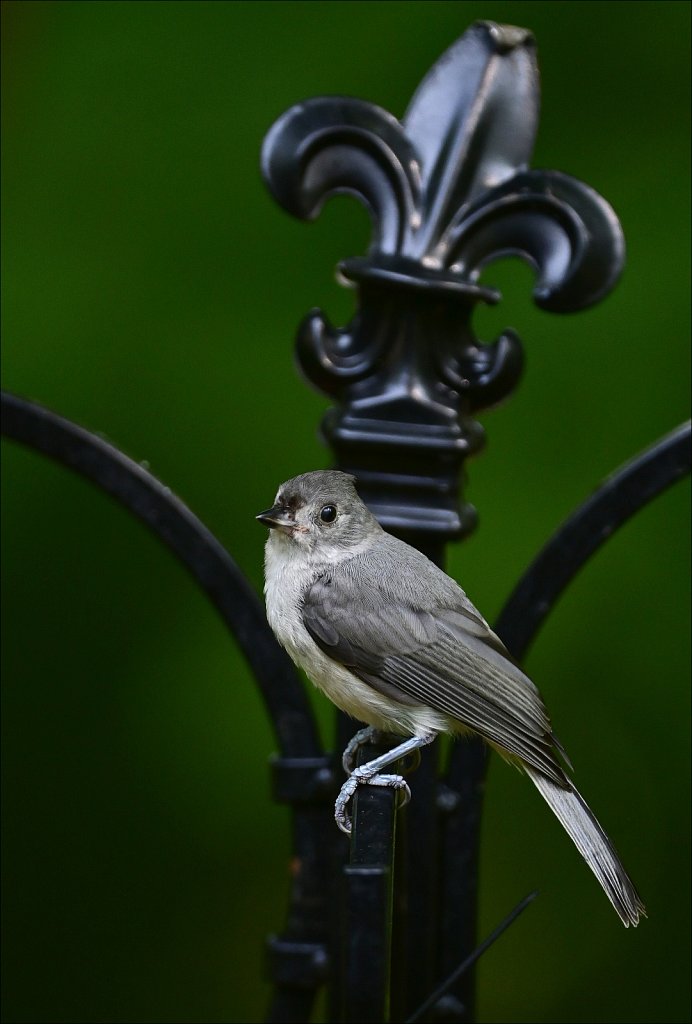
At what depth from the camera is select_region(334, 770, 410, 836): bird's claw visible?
Answer: 1166 millimetres

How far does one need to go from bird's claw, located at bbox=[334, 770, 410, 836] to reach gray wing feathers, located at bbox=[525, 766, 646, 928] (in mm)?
153

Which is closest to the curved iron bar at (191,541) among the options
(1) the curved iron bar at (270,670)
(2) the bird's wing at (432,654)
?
(1) the curved iron bar at (270,670)

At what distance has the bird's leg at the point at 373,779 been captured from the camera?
46.4 inches

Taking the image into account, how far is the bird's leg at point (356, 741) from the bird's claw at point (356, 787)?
0.07 meters

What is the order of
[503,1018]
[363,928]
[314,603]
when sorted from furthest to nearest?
[503,1018] < [314,603] < [363,928]

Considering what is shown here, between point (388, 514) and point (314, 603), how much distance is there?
0.16 m

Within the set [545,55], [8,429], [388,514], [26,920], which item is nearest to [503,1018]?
[26,920]

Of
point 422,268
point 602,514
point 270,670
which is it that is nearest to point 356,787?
point 270,670

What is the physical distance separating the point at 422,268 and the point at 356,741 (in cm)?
48

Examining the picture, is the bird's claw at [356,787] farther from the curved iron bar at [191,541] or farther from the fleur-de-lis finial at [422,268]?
the fleur-de-lis finial at [422,268]

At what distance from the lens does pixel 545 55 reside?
89.7 inches

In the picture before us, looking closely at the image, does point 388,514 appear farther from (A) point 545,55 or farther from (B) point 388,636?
(A) point 545,55

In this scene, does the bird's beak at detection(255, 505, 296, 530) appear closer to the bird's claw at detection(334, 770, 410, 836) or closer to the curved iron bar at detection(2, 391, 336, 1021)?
the curved iron bar at detection(2, 391, 336, 1021)

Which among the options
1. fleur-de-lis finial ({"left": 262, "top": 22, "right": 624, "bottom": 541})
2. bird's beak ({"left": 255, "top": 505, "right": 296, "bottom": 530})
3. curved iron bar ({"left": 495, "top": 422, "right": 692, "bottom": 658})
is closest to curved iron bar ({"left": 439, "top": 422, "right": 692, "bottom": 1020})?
curved iron bar ({"left": 495, "top": 422, "right": 692, "bottom": 658})
